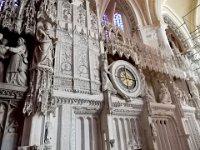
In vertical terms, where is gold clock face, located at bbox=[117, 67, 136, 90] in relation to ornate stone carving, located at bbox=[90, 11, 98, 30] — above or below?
below

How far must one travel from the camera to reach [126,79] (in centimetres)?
606

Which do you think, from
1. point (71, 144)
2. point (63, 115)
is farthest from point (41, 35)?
point (71, 144)

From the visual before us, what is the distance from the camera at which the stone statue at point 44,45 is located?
4211 millimetres

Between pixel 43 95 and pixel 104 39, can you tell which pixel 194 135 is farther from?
pixel 43 95

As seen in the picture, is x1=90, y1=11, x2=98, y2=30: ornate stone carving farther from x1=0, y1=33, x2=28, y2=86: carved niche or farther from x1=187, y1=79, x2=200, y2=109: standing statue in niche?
x1=187, y1=79, x2=200, y2=109: standing statue in niche

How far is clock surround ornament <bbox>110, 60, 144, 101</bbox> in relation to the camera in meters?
5.58

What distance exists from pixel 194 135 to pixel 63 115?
607cm

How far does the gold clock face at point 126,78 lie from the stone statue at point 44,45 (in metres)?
2.56

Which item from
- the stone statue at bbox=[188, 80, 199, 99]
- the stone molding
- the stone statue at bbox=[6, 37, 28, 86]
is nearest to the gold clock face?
the stone statue at bbox=[6, 37, 28, 86]

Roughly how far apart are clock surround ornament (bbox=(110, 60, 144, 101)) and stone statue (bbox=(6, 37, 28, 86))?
2728mm

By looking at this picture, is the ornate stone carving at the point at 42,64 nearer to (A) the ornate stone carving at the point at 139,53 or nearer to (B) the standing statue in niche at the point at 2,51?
(B) the standing statue in niche at the point at 2,51

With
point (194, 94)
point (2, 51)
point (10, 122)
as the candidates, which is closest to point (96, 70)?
point (2, 51)

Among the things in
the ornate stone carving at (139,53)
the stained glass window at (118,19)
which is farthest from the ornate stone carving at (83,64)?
the stained glass window at (118,19)

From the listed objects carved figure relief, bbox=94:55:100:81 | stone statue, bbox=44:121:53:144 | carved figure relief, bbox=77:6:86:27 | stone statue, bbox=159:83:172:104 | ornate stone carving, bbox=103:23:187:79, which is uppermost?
carved figure relief, bbox=77:6:86:27
